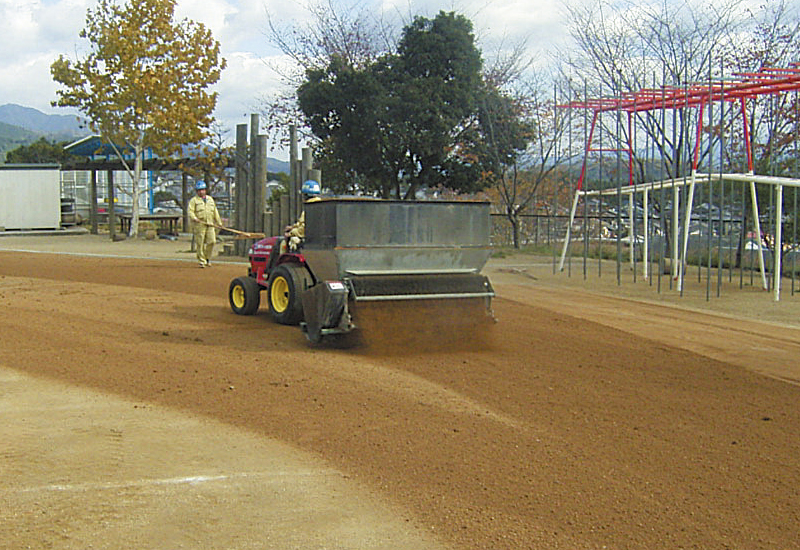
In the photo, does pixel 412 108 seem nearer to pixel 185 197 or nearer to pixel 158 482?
pixel 185 197

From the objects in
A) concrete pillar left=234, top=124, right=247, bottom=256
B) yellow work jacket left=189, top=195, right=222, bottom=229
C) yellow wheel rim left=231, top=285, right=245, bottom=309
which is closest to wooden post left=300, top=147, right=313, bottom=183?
concrete pillar left=234, top=124, right=247, bottom=256

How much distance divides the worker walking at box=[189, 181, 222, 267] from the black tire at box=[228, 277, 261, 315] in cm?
758

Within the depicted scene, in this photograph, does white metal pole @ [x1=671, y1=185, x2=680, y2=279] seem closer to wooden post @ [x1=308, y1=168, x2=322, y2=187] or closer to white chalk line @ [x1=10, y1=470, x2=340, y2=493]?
wooden post @ [x1=308, y1=168, x2=322, y2=187]

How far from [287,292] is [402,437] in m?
5.46

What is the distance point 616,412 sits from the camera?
7.43 meters

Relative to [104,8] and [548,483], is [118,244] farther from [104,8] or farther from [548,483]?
[548,483]

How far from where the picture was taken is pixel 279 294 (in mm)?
11930

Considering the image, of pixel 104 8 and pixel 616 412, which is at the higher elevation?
pixel 104 8

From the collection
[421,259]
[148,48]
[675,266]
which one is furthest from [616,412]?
[148,48]

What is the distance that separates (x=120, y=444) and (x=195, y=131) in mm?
28772

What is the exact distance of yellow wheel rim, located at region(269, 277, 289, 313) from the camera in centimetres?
1181

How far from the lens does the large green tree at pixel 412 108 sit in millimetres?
27562

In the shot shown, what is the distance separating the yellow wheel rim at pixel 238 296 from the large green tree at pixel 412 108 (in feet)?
49.9

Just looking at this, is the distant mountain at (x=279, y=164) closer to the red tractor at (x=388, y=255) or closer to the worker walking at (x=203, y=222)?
the worker walking at (x=203, y=222)
